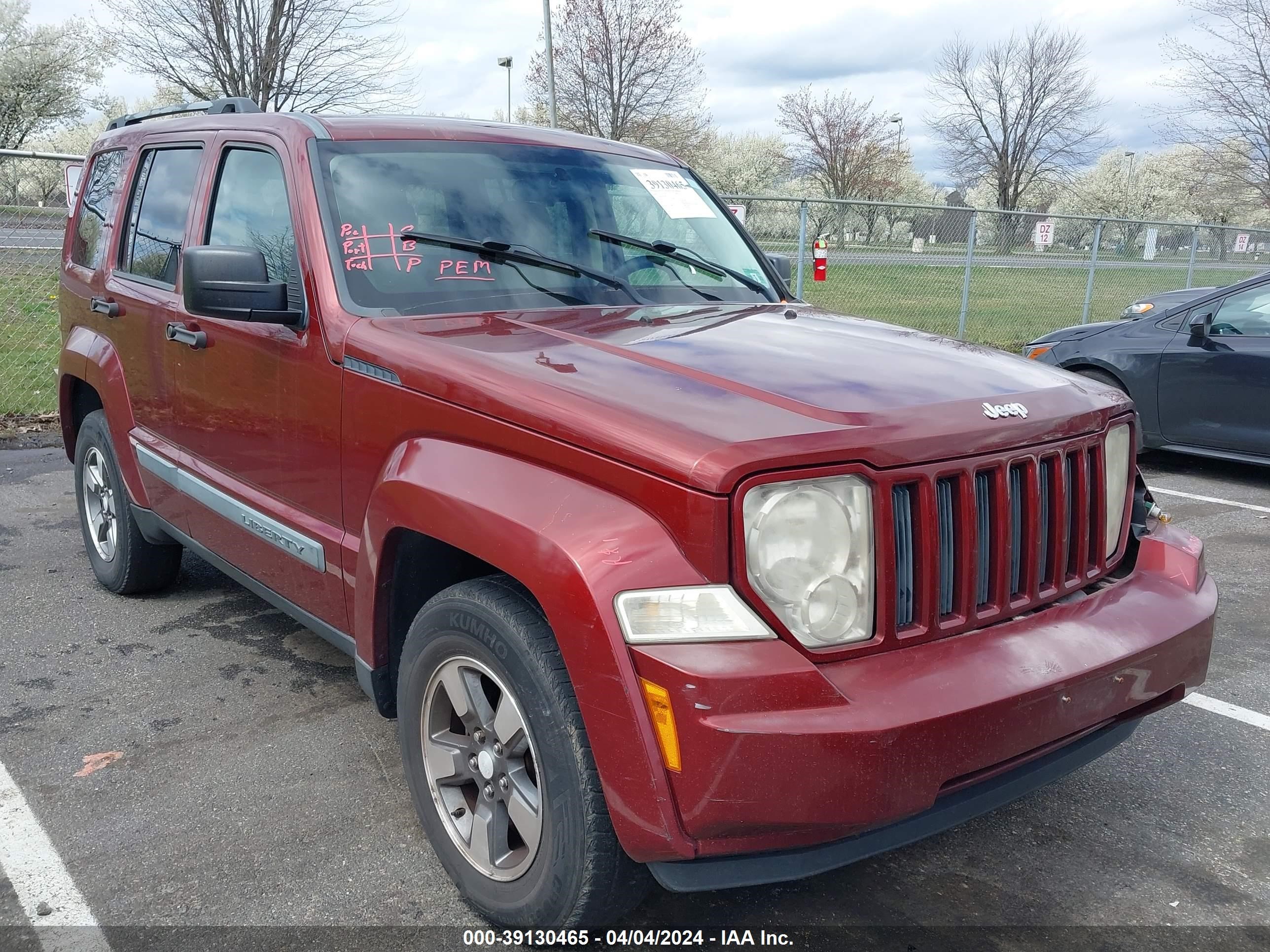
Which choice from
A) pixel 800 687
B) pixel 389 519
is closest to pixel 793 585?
pixel 800 687

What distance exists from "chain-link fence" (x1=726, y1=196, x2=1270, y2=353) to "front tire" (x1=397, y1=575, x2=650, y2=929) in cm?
930

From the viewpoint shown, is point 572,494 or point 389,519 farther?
point 389,519

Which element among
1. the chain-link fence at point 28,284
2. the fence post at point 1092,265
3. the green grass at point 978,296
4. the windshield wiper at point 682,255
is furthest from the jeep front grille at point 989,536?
the fence post at point 1092,265

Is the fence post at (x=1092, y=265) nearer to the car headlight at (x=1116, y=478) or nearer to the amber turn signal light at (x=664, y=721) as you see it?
the car headlight at (x=1116, y=478)

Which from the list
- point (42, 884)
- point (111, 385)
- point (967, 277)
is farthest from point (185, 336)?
point (967, 277)

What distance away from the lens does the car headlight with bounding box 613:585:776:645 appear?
6.39 ft

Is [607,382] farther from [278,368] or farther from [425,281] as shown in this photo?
[278,368]

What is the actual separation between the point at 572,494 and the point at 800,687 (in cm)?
60

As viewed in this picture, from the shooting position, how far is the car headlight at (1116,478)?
2658 mm

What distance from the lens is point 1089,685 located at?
7.26ft

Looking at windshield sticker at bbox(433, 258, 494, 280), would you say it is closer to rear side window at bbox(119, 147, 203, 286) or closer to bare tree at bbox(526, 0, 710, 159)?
rear side window at bbox(119, 147, 203, 286)

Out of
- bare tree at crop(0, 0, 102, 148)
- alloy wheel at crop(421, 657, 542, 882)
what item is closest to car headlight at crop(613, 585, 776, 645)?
alloy wheel at crop(421, 657, 542, 882)

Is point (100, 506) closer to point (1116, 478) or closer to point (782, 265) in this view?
point (782, 265)

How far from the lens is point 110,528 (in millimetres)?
4727
